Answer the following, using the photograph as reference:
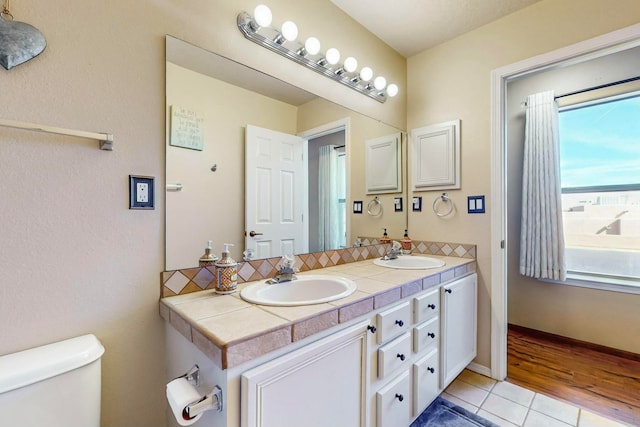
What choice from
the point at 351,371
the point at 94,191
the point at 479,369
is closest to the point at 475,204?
the point at 479,369

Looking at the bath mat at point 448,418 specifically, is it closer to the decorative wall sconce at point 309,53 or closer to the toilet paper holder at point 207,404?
the toilet paper holder at point 207,404

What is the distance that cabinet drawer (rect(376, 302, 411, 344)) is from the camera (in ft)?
3.78

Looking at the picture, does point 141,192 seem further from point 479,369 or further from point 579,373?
point 579,373

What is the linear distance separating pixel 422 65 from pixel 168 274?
233 cm

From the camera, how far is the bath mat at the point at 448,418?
4.87 feet

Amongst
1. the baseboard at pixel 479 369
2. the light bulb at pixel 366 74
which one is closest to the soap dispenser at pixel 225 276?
the light bulb at pixel 366 74

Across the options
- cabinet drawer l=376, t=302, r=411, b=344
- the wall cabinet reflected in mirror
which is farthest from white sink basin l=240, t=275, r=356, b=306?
the wall cabinet reflected in mirror

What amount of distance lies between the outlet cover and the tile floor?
6.37ft

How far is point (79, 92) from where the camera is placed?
3.05ft

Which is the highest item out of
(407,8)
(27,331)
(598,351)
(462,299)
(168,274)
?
(407,8)

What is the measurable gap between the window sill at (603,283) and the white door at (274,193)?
2391 millimetres

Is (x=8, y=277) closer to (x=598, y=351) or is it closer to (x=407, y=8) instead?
(x=407, y=8)

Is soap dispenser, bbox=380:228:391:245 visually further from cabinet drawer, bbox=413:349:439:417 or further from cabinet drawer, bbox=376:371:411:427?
cabinet drawer, bbox=376:371:411:427

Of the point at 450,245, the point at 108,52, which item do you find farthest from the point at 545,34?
the point at 108,52
